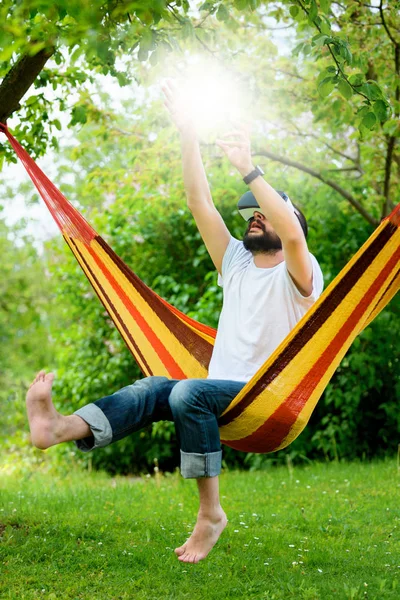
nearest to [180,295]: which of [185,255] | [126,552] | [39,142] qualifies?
[185,255]

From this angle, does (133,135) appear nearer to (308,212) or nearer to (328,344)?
(308,212)

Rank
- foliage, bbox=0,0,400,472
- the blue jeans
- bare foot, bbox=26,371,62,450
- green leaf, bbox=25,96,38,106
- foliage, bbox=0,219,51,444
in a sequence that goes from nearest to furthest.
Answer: bare foot, bbox=26,371,62,450 < the blue jeans < green leaf, bbox=25,96,38,106 < foliage, bbox=0,0,400,472 < foliage, bbox=0,219,51,444

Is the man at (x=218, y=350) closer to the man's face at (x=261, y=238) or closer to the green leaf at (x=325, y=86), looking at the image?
the man's face at (x=261, y=238)

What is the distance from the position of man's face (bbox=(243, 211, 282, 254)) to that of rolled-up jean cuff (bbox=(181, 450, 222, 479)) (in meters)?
0.67

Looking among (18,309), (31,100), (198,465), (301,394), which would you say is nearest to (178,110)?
(301,394)

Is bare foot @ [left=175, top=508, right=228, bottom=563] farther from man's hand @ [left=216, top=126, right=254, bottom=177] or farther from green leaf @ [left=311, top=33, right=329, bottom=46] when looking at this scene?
green leaf @ [left=311, top=33, right=329, bottom=46]

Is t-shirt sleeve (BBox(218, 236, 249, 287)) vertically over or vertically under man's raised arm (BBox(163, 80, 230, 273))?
under

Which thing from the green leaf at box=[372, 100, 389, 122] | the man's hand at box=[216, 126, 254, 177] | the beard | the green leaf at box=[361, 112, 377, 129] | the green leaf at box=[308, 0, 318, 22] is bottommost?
the beard

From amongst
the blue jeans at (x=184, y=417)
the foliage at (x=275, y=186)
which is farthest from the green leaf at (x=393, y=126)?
the blue jeans at (x=184, y=417)

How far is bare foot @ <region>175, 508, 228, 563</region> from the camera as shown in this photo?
1881 millimetres

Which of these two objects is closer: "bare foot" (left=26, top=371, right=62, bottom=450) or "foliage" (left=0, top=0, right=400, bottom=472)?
"bare foot" (left=26, top=371, right=62, bottom=450)

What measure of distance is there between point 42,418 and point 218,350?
599 millimetres

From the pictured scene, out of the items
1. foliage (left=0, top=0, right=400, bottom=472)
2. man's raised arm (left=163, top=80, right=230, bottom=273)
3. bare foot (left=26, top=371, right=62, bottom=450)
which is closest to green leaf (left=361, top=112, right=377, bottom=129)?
man's raised arm (left=163, top=80, right=230, bottom=273)

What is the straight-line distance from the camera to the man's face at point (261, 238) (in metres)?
2.19
